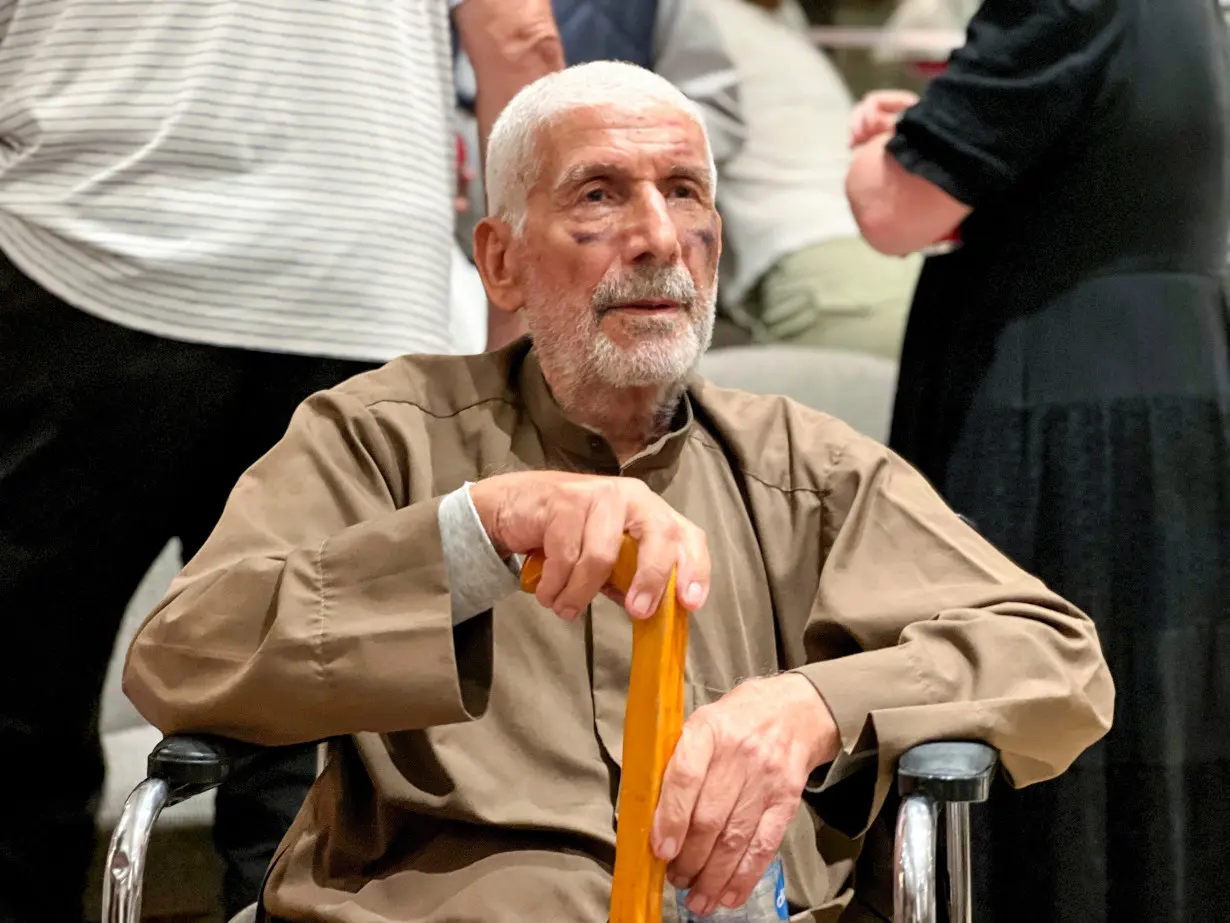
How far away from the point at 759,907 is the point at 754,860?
72 millimetres

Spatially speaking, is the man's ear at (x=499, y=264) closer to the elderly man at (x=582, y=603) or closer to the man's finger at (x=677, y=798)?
the elderly man at (x=582, y=603)

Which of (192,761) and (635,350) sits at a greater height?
(635,350)

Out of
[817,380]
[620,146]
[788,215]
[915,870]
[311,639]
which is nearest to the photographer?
[915,870]

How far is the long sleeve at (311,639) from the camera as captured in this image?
1.39 m

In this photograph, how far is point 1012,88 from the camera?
1.96 metres

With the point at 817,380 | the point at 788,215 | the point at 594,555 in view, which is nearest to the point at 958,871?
the point at 594,555

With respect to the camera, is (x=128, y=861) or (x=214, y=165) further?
(x=214, y=165)

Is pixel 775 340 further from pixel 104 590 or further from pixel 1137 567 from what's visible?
pixel 104 590

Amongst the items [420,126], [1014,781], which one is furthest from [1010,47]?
[1014,781]

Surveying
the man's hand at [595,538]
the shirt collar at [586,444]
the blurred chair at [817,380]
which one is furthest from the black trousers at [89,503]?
the blurred chair at [817,380]

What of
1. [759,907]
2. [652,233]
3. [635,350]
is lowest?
[759,907]

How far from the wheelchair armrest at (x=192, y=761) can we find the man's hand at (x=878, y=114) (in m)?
1.39

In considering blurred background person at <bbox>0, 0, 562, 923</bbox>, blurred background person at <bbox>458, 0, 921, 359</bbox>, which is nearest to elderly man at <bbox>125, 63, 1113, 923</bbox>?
blurred background person at <bbox>0, 0, 562, 923</bbox>

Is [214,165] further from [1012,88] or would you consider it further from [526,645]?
[1012,88]
